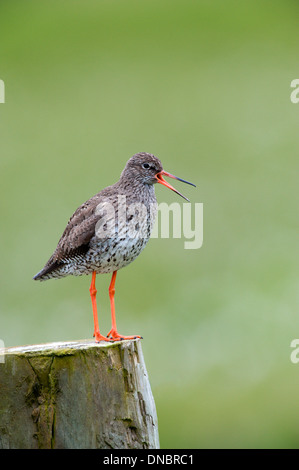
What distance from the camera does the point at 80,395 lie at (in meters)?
4.45

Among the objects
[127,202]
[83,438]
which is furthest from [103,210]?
[83,438]

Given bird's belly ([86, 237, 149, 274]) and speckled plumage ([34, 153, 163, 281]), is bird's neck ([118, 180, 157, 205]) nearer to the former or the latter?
speckled plumage ([34, 153, 163, 281])

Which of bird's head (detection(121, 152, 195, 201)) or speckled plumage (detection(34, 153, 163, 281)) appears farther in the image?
bird's head (detection(121, 152, 195, 201))

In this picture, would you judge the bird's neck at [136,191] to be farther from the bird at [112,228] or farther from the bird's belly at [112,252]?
the bird's belly at [112,252]

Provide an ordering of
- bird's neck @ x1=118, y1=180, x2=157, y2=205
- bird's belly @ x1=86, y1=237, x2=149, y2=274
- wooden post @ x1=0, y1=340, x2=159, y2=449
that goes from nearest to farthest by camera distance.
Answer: wooden post @ x1=0, y1=340, x2=159, y2=449 < bird's belly @ x1=86, y1=237, x2=149, y2=274 < bird's neck @ x1=118, y1=180, x2=157, y2=205

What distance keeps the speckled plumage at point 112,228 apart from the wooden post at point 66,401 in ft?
4.33

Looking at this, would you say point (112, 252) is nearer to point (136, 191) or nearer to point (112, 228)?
point (112, 228)

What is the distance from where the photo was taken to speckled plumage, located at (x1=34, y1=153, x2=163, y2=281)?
5.68 meters

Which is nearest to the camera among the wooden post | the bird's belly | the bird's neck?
the wooden post

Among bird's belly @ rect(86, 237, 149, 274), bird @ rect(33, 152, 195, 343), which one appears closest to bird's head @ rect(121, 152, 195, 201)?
bird @ rect(33, 152, 195, 343)

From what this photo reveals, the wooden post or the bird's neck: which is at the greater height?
the bird's neck
